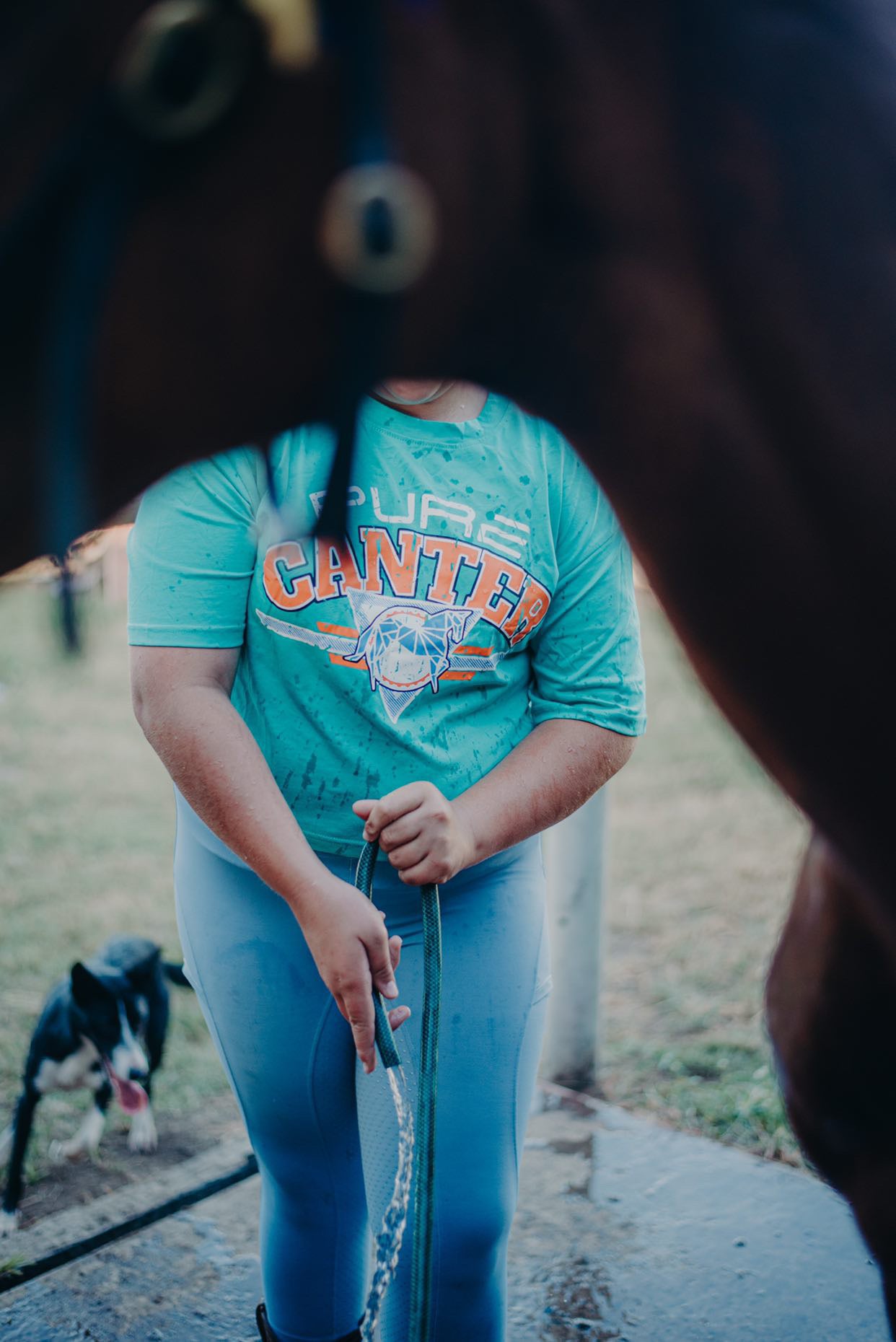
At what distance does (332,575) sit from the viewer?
1511mm

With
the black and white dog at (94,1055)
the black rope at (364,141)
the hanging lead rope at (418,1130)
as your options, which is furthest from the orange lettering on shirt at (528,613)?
the black and white dog at (94,1055)

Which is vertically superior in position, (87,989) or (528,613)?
(528,613)

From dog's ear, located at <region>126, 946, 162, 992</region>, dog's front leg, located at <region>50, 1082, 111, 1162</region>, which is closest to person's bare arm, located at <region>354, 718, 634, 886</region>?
dog's ear, located at <region>126, 946, 162, 992</region>

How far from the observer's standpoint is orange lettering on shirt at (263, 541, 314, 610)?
4.97 ft

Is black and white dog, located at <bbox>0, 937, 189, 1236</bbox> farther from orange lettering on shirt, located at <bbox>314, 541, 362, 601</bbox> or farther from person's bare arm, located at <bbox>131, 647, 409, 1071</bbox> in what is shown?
orange lettering on shirt, located at <bbox>314, 541, 362, 601</bbox>

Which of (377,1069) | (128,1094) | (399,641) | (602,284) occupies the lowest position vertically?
(128,1094)

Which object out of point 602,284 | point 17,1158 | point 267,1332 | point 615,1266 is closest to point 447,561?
point 602,284

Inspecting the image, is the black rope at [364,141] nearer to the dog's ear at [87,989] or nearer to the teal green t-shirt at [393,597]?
the teal green t-shirt at [393,597]

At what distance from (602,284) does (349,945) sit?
959 mm

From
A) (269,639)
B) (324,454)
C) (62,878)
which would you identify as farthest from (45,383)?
(62,878)

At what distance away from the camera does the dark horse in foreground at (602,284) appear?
660 mm

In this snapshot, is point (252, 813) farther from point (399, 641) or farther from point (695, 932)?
point (695, 932)

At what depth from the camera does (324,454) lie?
1451 millimetres

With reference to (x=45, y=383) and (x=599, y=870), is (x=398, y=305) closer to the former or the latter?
(x=45, y=383)
